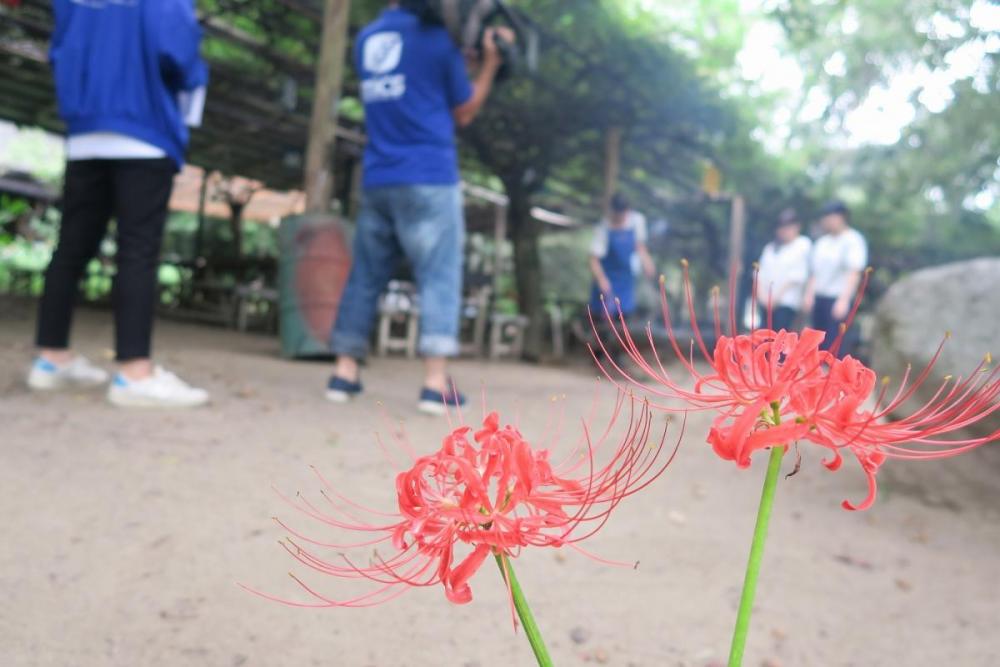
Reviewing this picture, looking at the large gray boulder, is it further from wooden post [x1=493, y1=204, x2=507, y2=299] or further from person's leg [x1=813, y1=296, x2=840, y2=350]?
wooden post [x1=493, y1=204, x2=507, y2=299]

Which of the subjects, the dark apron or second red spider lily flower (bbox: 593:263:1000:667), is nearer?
second red spider lily flower (bbox: 593:263:1000:667)

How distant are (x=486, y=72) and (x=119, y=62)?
160cm

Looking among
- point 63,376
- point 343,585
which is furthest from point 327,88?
point 343,585

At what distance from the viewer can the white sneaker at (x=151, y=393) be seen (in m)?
3.31

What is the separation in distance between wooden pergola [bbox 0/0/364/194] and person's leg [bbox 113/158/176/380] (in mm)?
2987

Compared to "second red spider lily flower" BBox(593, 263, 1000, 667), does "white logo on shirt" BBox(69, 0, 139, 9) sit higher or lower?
higher

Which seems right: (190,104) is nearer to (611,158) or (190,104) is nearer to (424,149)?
(424,149)

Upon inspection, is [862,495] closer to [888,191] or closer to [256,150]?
[256,150]

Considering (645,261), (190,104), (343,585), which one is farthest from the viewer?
(645,261)

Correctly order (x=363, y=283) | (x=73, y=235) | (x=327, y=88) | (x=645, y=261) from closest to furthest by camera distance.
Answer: (x=73, y=235) < (x=363, y=283) < (x=327, y=88) < (x=645, y=261)

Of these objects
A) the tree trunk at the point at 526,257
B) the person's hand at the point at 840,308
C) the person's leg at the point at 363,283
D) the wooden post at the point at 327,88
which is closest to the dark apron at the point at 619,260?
the person's hand at the point at 840,308

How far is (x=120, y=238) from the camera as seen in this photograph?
10.4 ft

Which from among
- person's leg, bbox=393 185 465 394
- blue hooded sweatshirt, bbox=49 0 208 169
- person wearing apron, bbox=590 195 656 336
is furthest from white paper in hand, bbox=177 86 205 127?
person wearing apron, bbox=590 195 656 336

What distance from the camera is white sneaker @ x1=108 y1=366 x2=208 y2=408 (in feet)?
10.9
